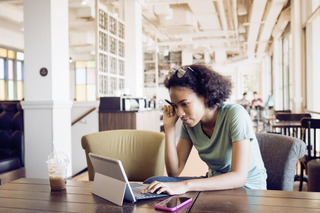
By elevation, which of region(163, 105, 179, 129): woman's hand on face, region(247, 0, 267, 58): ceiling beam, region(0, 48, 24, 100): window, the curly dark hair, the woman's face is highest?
region(247, 0, 267, 58): ceiling beam

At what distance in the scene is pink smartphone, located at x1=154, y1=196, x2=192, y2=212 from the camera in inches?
42.9

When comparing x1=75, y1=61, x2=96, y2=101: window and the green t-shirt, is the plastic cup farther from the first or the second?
x1=75, y1=61, x2=96, y2=101: window

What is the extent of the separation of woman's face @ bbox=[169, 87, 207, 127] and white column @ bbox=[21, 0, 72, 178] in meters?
2.68

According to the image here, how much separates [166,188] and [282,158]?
2.84ft

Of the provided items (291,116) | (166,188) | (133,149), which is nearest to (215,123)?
(166,188)

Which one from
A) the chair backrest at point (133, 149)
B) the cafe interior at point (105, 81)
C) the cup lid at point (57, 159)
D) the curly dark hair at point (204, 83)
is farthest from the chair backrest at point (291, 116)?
the cup lid at point (57, 159)

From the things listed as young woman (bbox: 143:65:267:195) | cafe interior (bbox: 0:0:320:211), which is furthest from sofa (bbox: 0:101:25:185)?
young woman (bbox: 143:65:267:195)

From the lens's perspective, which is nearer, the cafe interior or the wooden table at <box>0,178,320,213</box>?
the wooden table at <box>0,178,320,213</box>

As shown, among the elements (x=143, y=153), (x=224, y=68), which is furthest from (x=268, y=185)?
(x=224, y=68)

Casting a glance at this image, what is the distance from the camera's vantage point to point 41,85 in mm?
3963

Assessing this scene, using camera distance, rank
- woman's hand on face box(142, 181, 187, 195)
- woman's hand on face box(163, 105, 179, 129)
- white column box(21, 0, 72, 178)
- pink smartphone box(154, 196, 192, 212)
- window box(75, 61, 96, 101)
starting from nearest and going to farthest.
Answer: pink smartphone box(154, 196, 192, 212)
woman's hand on face box(142, 181, 187, 195)
woman's hand on face box(163, 105, 179, 129)
white column box(21, 0, 72, 178)
window box(75, 61, 96, 101)

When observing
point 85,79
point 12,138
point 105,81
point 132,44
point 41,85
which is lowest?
point 12,138

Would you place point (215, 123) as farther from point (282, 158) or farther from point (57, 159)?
point (57, 159)

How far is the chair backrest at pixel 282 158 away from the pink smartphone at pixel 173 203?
2.71ft
